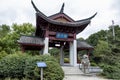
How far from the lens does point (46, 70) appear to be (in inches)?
328

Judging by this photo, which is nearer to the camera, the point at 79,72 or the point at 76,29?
the point at 79,72

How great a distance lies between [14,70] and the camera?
9.13m

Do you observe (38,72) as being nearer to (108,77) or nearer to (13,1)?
(108,77)

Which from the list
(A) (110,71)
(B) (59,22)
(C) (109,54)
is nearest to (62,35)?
(B) (59,22)

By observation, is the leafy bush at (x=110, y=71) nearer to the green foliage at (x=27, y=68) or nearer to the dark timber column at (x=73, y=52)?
the dark timber column at (x=73, y=52)

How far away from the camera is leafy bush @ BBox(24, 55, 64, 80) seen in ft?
26.9

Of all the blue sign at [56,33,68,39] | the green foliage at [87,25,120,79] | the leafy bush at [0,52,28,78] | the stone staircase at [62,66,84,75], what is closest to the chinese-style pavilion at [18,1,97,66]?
the blue sign at [56,33,68,39]

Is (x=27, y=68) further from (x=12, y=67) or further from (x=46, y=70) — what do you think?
(x=46, y=70)

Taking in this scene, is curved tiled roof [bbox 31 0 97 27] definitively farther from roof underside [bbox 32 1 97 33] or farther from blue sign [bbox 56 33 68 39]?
blue sign [bbox 56 33 68 39]

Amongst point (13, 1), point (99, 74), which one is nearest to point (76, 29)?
point (99, 74)

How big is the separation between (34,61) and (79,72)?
510cm

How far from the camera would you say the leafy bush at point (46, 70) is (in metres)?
8.21

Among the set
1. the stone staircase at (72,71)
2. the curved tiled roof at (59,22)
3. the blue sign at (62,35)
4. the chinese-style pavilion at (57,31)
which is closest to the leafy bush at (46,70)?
the stone staircase at (72,71)

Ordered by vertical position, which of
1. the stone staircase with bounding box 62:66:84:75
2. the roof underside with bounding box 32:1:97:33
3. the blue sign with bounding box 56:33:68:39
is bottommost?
the stone staircase with bounding box 62:66:84:75
